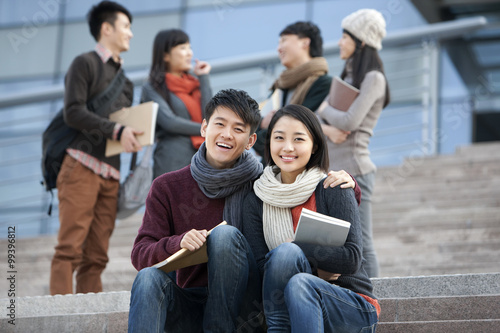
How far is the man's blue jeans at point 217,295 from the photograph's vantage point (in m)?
2.16

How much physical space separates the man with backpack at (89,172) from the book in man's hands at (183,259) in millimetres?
1300

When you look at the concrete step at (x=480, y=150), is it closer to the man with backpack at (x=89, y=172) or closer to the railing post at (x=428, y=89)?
the railing post at (x=428, y=89)

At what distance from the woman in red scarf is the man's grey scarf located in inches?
45.3

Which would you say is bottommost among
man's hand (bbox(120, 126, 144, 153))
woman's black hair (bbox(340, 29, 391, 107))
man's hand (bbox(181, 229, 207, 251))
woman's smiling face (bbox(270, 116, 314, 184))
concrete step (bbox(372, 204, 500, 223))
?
concrete step (bbox(372, 204, 500, 223))

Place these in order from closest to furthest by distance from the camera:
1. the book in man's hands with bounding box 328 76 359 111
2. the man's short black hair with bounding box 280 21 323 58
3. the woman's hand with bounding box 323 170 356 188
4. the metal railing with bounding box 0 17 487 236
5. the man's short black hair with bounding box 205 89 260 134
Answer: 1. the woman's hand with bounding box 323 170 356 188
2. the man's short black hair with bounding box 205 89 260 134
3. the book in man's hands with bounding box 328 76 359 111
4. the man's short black hair with bounding box 280 21 323 58
5. the metal railing with bounding box 0 17 487 236

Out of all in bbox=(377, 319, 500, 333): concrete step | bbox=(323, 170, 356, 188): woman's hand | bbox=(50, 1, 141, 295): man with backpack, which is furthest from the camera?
bbox=(50, 1, 141, 295): man with backpack

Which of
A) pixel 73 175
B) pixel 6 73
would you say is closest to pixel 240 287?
pixel 73 175

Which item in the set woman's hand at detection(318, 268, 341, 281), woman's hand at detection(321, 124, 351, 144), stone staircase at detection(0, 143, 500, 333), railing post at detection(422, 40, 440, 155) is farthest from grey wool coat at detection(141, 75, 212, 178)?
railing post at detection(422, 40, 440, 155)

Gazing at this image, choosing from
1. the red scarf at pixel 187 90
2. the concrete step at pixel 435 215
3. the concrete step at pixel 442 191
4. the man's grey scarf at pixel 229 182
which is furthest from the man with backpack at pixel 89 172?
the concrete step at pixel 442 191

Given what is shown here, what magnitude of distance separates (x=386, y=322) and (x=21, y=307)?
4.65 feet

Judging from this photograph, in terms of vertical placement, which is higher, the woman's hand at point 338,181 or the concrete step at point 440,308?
the woman's hand at point 338,181

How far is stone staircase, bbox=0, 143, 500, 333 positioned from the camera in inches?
103

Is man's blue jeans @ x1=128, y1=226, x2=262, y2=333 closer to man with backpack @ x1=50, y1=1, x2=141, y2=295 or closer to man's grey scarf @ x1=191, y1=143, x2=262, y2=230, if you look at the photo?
man's grey scarf @ x1=191, y1=143, x2=262, y2=230

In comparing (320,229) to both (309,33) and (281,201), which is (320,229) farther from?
(309,33)
